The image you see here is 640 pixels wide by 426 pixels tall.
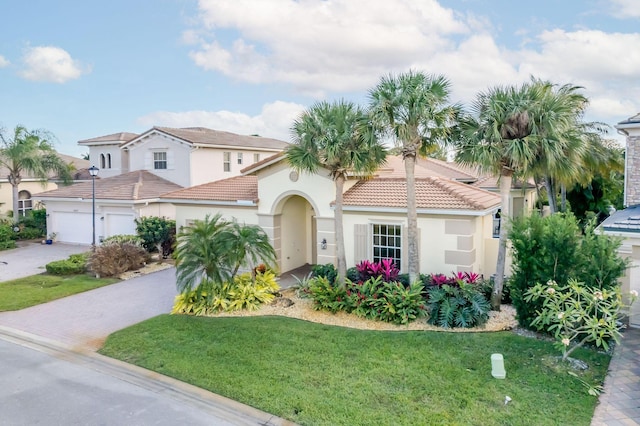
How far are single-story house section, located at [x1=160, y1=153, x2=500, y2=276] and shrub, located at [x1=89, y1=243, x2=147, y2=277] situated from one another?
2551mm

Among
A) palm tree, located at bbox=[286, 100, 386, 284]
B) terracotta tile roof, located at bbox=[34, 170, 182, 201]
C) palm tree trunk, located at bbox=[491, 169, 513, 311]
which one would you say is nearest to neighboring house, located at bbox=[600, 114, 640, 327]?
palm tree trunk, located at bbox=[491, 169, 513, 311]

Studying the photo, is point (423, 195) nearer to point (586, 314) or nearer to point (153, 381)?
point (586, 314)

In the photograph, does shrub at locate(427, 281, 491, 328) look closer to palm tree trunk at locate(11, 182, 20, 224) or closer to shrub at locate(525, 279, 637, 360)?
shrub at locate(525, 279, 637, 360)

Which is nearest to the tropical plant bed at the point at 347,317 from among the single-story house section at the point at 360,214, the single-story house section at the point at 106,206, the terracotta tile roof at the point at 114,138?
the single-story house section at the point at 360,214

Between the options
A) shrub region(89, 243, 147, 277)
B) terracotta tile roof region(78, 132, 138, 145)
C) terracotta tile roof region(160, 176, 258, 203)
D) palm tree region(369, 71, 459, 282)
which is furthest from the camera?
terracotta tile roof region(78, 132, 138, 145)

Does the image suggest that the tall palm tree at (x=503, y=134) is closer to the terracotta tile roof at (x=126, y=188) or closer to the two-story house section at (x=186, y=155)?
the terracotta tile roof at (x=126, y=188)

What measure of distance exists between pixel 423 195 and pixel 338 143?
4101mm

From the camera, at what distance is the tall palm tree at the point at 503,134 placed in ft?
41.1

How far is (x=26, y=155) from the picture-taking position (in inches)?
1193

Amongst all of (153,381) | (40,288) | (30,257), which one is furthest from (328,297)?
(30,257)

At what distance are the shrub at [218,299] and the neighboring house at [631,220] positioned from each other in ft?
33.6

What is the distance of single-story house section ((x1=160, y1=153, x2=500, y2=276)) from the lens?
1568 centimetres

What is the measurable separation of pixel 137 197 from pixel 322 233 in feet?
43.0

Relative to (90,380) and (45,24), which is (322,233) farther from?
(45,24)
